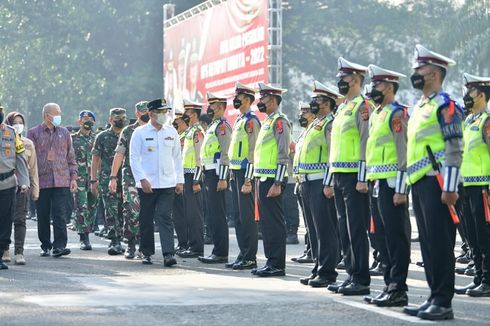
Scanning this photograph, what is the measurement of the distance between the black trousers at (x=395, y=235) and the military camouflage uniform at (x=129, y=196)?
586 centimetres

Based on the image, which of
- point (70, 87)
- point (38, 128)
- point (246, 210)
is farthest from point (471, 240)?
point (70, 87)

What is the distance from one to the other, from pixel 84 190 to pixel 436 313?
31.5ft

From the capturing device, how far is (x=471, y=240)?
41.3 feet

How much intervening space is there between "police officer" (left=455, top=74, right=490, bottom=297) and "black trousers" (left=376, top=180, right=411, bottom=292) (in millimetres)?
1341

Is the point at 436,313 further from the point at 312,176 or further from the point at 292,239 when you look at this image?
the point at 292,239

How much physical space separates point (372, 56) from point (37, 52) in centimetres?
1413

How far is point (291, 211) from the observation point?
65.5ft

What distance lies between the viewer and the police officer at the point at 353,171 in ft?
37.7

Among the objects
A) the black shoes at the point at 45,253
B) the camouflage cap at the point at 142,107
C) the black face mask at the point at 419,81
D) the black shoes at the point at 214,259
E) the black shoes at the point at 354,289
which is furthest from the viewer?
the black shoes at the point at 45,253

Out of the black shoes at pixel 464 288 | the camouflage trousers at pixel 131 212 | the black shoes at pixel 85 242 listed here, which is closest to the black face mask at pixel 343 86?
the black shoes at pixel 464 288

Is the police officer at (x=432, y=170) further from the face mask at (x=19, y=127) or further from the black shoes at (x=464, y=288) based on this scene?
the face mask at (x=19, y=127)

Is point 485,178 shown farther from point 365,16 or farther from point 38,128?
point 365,16

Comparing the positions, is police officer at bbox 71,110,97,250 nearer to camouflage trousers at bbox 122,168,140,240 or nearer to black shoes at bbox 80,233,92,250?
black shoes at bbox 80,233,92,250

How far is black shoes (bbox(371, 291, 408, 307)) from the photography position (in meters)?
10.6
